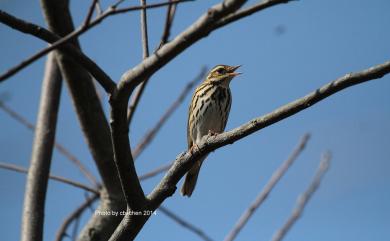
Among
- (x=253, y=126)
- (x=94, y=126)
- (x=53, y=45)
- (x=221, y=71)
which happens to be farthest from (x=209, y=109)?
(x=53, y=45)

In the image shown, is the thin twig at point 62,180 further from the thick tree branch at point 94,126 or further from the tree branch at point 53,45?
the tree branch at point 53,45

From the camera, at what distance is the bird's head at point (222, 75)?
6393 mm

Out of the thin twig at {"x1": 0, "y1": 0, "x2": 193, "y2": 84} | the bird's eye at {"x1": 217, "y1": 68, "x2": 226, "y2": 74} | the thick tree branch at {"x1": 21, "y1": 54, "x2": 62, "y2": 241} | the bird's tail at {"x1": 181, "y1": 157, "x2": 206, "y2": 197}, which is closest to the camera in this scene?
the thin twig at {"x1": 0, "y1": 0, "x2": 193, "y2": 84}

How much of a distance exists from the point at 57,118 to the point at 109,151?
2.17ft

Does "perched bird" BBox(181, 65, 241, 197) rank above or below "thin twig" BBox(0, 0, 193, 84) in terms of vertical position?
above

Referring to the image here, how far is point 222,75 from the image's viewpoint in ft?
21.1

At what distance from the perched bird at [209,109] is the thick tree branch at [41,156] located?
165cm

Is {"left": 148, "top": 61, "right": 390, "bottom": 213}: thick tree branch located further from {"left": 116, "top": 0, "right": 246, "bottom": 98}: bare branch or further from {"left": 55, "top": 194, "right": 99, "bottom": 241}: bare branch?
{"left": 55, "top": 194, "right": 99, "bottom": 241}: bare branch

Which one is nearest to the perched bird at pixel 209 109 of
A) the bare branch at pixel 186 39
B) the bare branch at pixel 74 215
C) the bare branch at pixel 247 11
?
the bare branch at pixel 74 215

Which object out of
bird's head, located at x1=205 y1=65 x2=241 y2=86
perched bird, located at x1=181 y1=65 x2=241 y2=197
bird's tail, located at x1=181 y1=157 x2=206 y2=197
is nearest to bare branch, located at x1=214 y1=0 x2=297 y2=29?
perched bird, located at x1=181 y1=65 x2=241 y2=197

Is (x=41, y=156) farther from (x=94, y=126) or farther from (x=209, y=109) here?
(x=209, y=109)

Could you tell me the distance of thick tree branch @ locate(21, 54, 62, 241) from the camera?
4.44 metres

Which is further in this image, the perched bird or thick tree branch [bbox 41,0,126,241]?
the perched bird

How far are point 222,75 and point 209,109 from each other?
0.48 m
